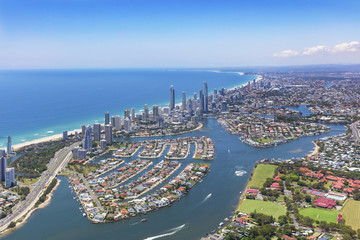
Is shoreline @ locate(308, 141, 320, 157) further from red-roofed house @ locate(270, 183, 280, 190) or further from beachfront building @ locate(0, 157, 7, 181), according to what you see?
beachfront building @ locate(0, 157, 7, 181)

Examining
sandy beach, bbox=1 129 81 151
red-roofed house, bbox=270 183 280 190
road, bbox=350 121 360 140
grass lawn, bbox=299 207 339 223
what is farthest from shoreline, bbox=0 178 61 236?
road, bbox=350 121 360 140

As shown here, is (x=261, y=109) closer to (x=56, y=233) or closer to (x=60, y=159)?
(x=60, y=159)

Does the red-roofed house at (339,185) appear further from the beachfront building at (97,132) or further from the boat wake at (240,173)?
the beachfront building at (97,132)

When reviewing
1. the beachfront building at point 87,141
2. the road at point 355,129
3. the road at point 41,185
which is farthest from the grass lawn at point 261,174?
the beachfront building at point 87,141

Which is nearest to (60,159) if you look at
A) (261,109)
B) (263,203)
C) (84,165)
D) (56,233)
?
(84,165)

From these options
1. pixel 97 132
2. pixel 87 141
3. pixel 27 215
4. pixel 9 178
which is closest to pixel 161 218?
pixel 27 215

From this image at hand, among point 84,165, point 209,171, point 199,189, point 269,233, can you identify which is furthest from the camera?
point 84,165
